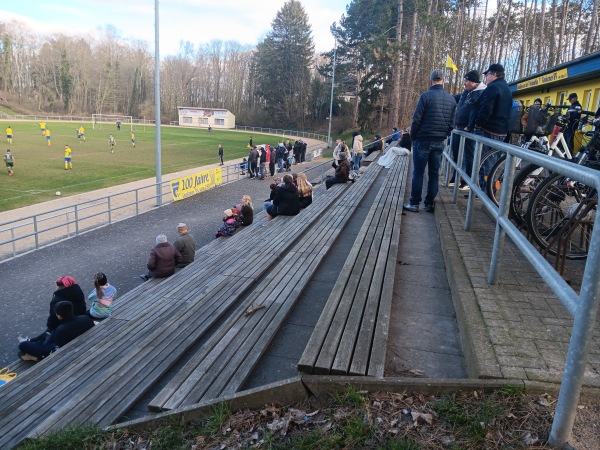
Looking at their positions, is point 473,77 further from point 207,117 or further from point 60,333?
point 207,117

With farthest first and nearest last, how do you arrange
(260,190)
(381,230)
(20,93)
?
1. (20,93)
2. (260,190)
3. (381,230)

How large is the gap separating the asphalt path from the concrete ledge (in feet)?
11.6

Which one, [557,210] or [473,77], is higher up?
[473,77]

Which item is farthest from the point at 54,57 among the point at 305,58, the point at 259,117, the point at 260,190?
the point at 260,190

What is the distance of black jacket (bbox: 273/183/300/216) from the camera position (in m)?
11.0

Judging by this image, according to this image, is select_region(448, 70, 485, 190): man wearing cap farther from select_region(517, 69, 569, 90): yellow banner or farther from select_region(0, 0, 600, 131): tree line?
select_region(0, 0, 600, 131): tree line

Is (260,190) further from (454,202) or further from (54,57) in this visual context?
(54,57)

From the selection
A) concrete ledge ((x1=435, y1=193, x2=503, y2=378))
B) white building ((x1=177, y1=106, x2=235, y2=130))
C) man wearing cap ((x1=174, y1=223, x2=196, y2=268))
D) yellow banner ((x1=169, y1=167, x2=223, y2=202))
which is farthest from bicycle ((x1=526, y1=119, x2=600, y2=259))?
white building ((x1=177, y1=106, x2=235, y2=130))

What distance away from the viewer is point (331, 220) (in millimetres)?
8195

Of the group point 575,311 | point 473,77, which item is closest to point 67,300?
point 575,311

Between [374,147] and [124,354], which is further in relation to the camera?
[374,147]

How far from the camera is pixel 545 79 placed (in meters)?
12.0

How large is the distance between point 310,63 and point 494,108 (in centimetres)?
7959

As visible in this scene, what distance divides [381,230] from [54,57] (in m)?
116
